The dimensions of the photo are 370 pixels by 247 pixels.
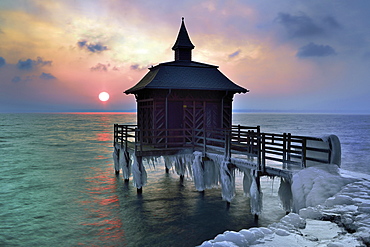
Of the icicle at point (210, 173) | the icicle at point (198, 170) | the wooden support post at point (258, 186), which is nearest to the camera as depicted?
the wooden support post at point (258, 186)

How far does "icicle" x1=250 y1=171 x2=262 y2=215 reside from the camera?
12.9 meters

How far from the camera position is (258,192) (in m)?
13.0

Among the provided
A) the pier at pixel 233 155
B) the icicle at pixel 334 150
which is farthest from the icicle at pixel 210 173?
the icicle at pixel 334 150

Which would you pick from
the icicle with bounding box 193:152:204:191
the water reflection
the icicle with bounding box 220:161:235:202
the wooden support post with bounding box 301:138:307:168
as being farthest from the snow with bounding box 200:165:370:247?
the icicle with bounding box 193:152:204:191

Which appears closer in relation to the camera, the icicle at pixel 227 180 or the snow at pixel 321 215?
the snow at pixel 321 215

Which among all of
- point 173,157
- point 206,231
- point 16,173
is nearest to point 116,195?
point 173,157

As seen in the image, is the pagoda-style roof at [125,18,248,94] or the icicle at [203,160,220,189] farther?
the pagoda-style roof at [125,18,248,94]

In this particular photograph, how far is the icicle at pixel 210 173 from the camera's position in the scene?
17.1m

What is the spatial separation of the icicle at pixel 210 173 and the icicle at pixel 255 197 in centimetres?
410

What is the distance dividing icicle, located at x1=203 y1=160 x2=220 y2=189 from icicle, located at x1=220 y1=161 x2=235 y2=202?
2.15 metres

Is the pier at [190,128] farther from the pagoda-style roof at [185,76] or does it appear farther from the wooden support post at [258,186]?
the wooden support post at [258,186]

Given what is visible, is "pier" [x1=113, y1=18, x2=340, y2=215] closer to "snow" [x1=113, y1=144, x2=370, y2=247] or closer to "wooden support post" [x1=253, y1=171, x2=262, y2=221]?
"wooden support post" [x1=253, y1=171, x2=262, y2=221]

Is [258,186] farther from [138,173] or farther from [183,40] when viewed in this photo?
[183,40]

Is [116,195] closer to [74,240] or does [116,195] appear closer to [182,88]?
[74,240]
